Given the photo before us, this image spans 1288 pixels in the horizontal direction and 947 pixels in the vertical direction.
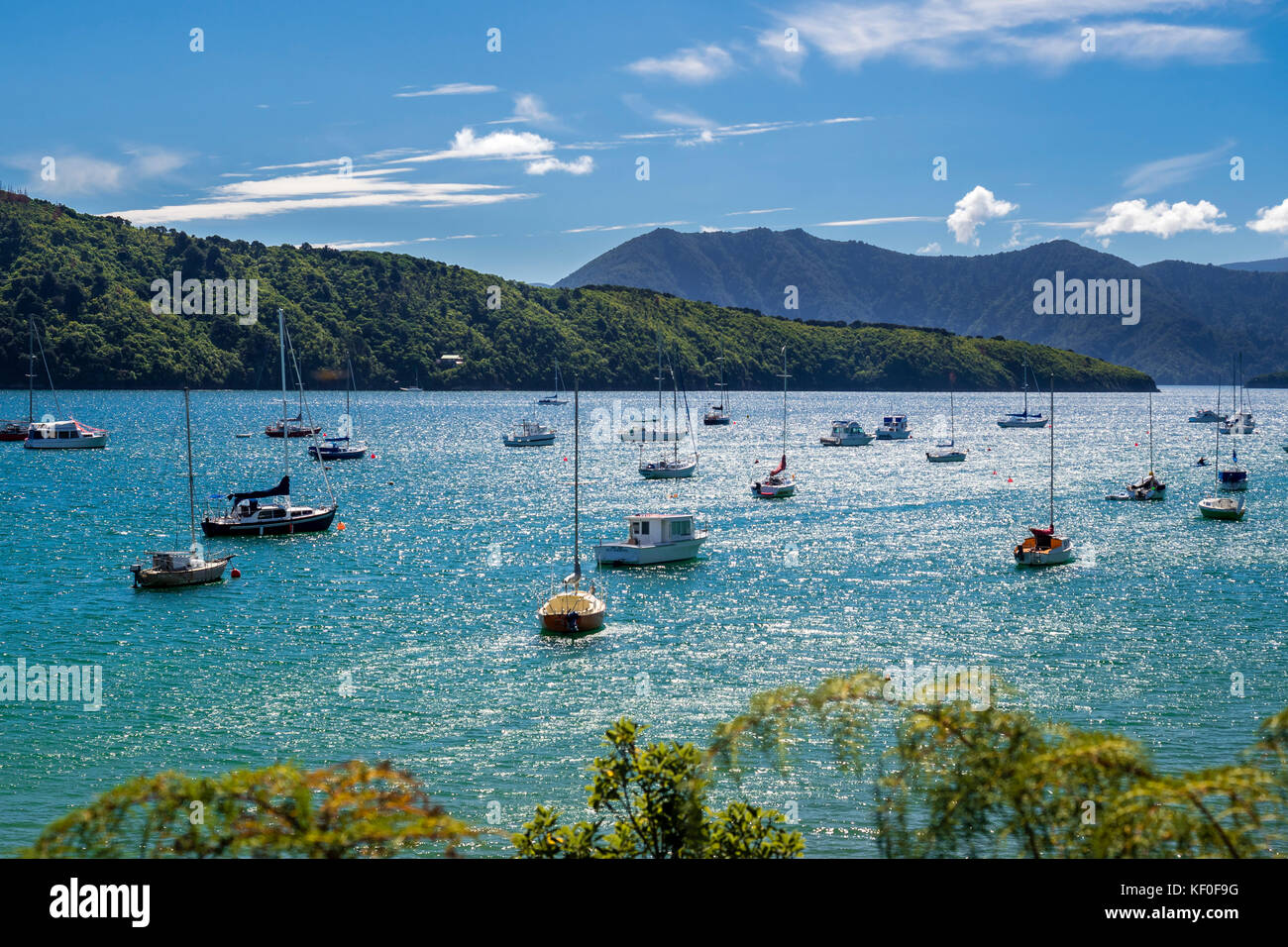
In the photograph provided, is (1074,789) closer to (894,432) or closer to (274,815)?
(274,815)

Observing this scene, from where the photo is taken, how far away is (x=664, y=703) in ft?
128

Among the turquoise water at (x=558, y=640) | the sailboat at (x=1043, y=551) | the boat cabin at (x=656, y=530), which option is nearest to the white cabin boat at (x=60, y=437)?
the turquoise water at (x=558, y=640)

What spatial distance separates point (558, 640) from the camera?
48.4m

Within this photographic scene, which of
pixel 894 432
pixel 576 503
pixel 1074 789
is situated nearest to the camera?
pixel 1074 789

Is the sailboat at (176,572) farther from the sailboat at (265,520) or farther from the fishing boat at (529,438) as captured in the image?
the fishing boat at (529,438)

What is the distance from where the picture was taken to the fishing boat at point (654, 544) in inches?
2596

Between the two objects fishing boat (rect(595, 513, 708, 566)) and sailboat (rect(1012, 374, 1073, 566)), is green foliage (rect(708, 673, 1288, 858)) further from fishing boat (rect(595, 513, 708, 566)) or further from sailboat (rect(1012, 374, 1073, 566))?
sailboat (rect(1012, 374, 1073, 566))

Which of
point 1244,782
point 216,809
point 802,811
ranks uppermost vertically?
point 1244,782

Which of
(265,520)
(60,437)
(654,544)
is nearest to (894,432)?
(60,437)

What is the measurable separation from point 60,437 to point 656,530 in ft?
376

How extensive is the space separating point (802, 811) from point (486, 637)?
22.5 m
